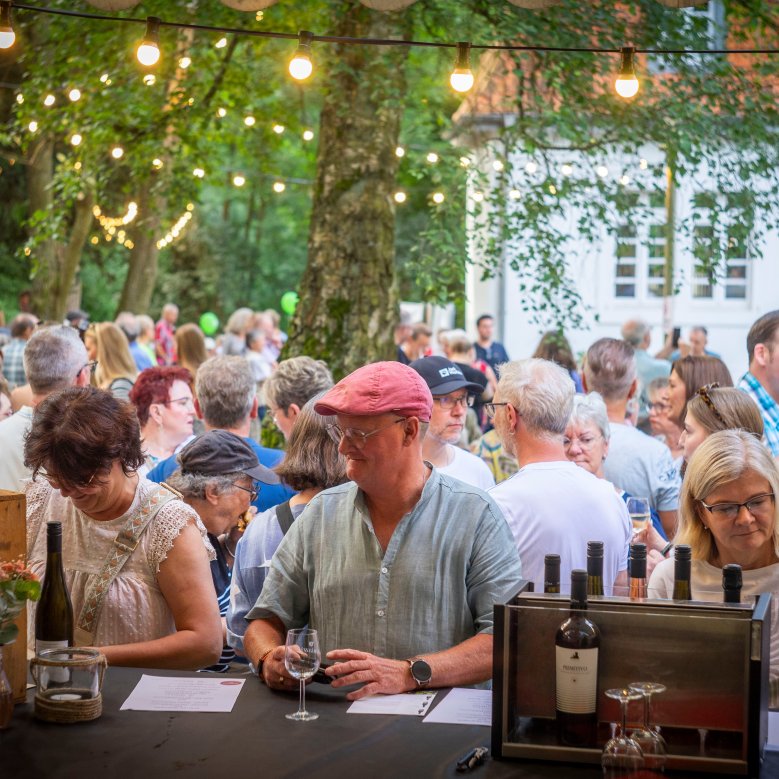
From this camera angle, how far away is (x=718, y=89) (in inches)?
321

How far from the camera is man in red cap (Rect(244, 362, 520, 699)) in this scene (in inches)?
119

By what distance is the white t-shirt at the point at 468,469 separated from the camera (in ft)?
16.0

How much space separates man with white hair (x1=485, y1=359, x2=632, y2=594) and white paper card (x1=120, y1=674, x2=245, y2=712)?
124 cm

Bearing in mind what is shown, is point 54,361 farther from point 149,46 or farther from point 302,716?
point 302,716

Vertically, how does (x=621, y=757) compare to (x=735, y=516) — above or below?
below

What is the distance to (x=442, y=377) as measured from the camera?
5.07 meters

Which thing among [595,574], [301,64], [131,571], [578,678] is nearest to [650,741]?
[578,678]

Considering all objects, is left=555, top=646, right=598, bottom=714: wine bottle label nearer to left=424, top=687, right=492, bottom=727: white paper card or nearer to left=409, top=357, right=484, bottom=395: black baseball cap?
left=424, top=687, right=492, bottom=727: white paper card

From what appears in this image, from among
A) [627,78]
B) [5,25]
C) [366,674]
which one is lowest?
[366,674]

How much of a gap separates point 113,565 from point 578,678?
1.51 meters

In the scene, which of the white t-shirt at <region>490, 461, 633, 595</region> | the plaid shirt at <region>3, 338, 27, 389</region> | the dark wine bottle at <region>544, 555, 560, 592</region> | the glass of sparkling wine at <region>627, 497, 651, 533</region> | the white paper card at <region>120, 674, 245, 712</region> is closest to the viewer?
the dark wine bottle at <region>544, 555, 560, 592</region>

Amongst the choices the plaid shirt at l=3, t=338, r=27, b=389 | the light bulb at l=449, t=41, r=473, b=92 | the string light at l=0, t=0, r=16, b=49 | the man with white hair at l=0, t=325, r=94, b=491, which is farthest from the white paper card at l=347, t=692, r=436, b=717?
the plaid shirt at l=3, t=338, r=27, b=389

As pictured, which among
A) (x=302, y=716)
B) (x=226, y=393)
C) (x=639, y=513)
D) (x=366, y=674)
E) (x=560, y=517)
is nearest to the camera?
(x=302, y=716)

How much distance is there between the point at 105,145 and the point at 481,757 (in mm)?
7838
